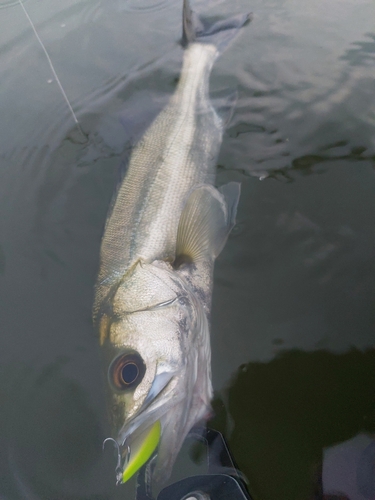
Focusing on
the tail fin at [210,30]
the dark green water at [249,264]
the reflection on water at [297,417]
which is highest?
the tail fin at [210,30]

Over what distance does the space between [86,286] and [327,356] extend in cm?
176

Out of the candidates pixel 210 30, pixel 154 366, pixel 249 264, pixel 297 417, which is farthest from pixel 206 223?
pixel 210 30

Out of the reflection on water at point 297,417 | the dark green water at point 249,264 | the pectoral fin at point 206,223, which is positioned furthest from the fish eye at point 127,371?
the pectoral fin at point 206,223

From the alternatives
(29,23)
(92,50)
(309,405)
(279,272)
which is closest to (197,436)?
(309,405)

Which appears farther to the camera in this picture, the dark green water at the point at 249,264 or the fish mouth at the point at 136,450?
the dark green water at the point at 249,264

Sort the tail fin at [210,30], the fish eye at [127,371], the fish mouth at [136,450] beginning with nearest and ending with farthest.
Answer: the fish mouth at [136,450] → the fish eye at [127,371] → the tail fin at [210,30]

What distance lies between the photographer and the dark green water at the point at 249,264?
6.25 ft

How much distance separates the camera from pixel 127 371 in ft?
5.87

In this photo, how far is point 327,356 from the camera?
6.81ft

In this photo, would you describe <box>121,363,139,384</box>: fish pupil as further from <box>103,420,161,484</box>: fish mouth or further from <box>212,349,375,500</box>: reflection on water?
<box>212,349,375,500</box>: reflection on water

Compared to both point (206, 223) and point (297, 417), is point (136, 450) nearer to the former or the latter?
point (297, 417)

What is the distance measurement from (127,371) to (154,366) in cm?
15

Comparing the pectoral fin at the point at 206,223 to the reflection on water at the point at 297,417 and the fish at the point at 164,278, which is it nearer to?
the fish at the point at 164,278

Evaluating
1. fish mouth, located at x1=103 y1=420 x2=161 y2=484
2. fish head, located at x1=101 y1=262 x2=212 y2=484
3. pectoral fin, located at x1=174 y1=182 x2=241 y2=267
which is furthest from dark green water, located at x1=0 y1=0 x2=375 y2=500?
fish mouth, located at x1=103 y1=420 x2=161 y2=484
